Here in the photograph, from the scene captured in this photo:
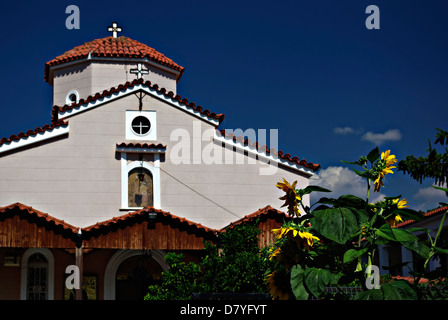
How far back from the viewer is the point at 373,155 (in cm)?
616

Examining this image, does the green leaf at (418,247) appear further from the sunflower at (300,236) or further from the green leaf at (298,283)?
the green leaf at (298,283)

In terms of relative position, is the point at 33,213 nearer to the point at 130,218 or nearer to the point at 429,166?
the point at 130,218

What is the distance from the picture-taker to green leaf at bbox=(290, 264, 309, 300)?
5.46 metres

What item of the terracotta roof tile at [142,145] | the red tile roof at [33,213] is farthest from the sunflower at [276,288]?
the terracotta roof tile at [142,145]

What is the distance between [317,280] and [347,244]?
0.58m

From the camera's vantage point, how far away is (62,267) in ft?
61.7

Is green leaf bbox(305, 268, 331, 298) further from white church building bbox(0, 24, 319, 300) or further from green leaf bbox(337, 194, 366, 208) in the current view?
white church building bbox(0, 24, 319, 300)

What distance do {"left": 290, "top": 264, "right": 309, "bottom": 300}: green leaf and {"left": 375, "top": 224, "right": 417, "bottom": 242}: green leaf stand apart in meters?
0.77

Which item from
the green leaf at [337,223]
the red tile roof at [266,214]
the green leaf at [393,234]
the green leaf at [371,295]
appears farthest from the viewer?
the red tile roof at [266,214]

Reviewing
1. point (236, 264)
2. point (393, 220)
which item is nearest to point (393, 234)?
point (393, 220)

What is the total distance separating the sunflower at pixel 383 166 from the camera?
244 inches

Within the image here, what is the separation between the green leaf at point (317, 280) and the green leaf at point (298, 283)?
0.27 ft

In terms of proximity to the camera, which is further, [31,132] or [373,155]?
[31,132]
